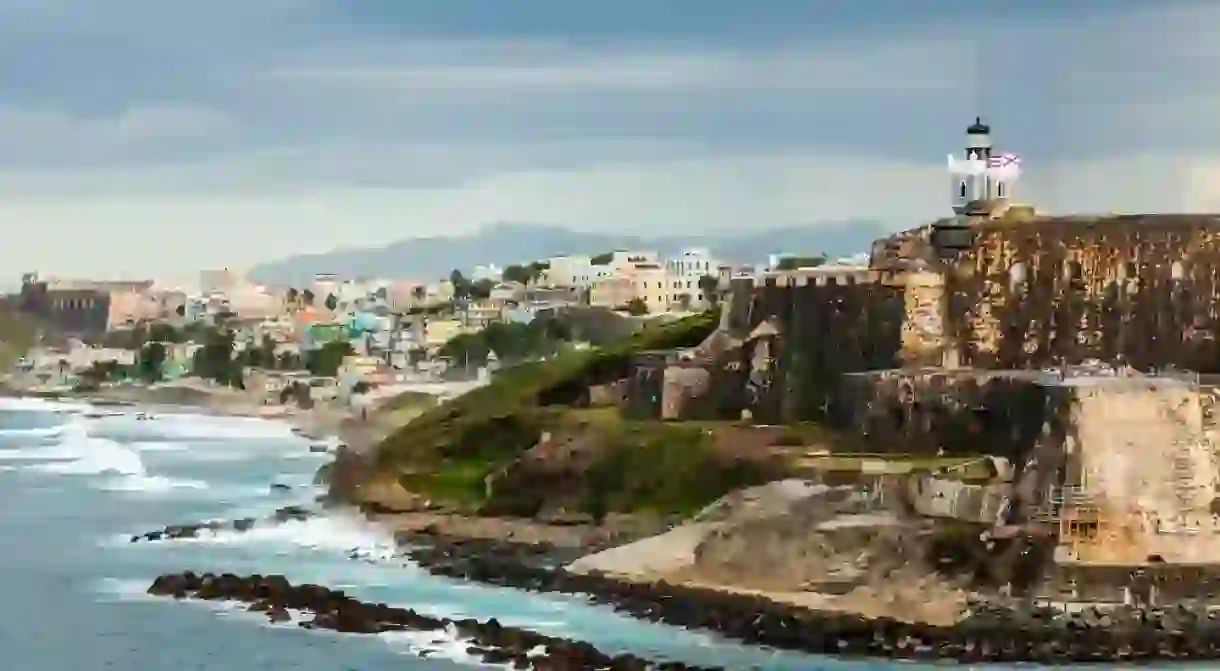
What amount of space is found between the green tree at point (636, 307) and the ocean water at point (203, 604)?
3320 cm

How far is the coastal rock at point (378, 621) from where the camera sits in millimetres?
29391

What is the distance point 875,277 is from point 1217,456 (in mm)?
9321

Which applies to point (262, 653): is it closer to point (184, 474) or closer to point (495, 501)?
point (495, 501)

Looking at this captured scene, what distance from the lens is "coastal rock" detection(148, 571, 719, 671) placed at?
29391 millimetres

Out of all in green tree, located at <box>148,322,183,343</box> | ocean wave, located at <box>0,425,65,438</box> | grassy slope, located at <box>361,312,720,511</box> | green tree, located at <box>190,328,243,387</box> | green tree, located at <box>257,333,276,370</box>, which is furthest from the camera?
green tree, located at <box>148,322,183,343</box>

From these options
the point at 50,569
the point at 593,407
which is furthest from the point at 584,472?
the point at 50,569

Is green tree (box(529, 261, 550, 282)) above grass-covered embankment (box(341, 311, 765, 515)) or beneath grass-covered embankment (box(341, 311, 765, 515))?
above

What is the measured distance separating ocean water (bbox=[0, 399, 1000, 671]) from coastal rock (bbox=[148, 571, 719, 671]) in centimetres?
41

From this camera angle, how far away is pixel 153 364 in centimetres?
11531

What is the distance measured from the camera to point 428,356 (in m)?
99.9

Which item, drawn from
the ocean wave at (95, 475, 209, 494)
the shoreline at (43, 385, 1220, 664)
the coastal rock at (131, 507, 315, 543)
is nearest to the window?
the shoreline at (43, 385, 1220, 664)

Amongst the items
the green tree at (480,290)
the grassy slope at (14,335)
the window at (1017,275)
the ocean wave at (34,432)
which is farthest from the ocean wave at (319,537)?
the grassy slope at (14,335)

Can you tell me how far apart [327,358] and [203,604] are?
66.1m

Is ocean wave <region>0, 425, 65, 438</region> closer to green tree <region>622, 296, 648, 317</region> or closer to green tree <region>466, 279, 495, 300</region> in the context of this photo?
green tree <region>622, 296, 648, 317</region>
